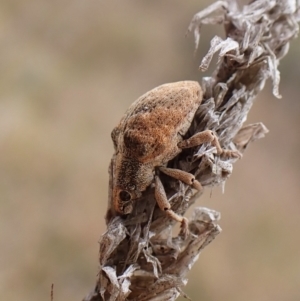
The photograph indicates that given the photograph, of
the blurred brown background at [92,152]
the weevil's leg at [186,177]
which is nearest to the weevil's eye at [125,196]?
the weevil's leg at [186,177]

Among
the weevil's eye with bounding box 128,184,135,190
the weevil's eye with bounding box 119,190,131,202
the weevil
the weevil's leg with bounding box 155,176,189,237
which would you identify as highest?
the weevil

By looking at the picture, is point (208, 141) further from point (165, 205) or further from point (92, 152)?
point (92, 152)

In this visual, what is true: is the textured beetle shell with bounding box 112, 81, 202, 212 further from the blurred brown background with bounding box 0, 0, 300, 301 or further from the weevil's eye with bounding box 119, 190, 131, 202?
the blurred brown background with bounding box 0, 0, 300, 301

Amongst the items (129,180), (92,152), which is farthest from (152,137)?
(92,152)

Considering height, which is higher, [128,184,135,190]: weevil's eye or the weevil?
the weevil

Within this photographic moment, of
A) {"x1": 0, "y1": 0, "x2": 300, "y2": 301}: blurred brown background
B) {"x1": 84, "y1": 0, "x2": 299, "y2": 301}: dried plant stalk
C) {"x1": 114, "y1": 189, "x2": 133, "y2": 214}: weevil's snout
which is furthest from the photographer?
{"x1": 0, "y1": 0, "x2": 300, "y2": 301}: blurred brown background

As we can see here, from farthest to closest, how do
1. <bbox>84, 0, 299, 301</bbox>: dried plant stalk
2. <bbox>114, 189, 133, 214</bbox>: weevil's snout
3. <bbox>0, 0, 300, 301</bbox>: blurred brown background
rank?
<bbox>0, 0, 300, 301</bbox>: blurred brown background
<bbox>114, 189, 133, 214</bbox>: weevil's snout
<bbox>84, 0, 299, 301</bbox>: dried plant stalk

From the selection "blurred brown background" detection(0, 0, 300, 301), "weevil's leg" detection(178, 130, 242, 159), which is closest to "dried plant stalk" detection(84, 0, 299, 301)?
"weevil's leg" detection(178, 130, 242, 159)

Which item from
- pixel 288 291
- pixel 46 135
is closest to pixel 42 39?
pixel 46 135

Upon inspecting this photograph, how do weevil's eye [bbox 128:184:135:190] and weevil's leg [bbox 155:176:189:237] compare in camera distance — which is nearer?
weevil's leg [bbox 155:176:189:237]

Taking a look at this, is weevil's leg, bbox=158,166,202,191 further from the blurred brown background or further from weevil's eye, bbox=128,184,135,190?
the blurred brown background

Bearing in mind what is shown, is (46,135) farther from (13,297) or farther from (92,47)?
(13,297)
